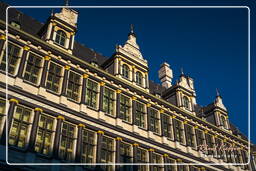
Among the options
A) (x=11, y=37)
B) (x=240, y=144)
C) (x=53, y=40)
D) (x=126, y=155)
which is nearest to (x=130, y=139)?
(x=126, y=155)

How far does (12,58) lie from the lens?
18.5 meters

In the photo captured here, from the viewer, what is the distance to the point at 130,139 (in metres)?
21.7

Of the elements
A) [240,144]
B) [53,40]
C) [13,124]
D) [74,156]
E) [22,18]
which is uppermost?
[22,18]

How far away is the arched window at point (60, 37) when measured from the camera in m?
21.9

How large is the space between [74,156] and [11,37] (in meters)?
8.43

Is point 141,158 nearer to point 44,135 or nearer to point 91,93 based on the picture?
point 91,93

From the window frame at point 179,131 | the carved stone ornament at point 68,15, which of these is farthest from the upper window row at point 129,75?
the carved stone ornament at point 68,15

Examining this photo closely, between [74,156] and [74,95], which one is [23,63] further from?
[74,156]

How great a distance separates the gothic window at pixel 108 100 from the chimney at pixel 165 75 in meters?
16.1

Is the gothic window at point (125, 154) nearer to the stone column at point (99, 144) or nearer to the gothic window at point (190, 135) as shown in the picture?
the stone column at point (99, 144)

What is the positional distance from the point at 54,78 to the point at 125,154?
283 inches

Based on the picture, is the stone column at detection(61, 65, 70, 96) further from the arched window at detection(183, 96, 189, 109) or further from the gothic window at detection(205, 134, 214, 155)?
the gothic window at detection(205, 134, 214, 155)

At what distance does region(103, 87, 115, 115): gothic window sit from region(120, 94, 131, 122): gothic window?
80 centimetres

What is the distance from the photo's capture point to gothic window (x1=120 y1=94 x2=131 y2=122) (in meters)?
22.7
